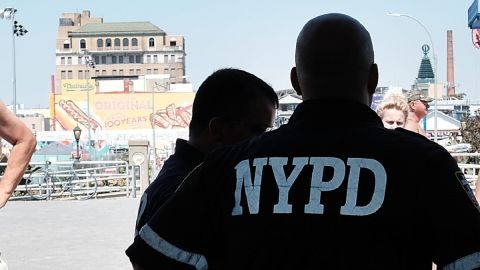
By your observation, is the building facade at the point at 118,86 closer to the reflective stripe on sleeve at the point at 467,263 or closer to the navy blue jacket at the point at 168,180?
the navy blue jacket at the point at 168,180

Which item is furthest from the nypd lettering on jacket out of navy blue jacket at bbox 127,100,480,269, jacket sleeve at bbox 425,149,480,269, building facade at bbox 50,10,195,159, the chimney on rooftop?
the chimney on rooftop

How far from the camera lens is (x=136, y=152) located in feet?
72.1

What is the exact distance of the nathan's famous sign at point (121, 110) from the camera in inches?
4355

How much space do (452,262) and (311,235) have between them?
0.30m

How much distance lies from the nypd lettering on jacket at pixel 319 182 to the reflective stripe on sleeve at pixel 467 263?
20 centimetres

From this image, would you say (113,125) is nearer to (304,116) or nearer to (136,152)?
(136,152)

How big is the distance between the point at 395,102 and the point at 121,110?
356ft

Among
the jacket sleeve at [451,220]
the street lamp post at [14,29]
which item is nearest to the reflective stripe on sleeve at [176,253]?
the jacket sleeve at [451,220]

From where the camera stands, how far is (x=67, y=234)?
1244cm

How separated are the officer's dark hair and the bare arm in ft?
4.61

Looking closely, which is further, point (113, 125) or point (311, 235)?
point (113, 125)

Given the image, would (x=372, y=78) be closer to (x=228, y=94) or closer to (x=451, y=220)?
(x=451, y=220)

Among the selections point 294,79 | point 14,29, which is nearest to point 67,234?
point 294,79

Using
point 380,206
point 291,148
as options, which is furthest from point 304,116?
point 380,206
